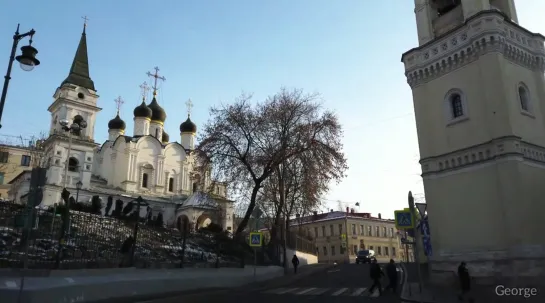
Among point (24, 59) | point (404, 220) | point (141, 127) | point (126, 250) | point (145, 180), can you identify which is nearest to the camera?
point (24, 59)

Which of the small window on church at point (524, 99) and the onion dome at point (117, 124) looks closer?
the small window on church at point (524, 99)

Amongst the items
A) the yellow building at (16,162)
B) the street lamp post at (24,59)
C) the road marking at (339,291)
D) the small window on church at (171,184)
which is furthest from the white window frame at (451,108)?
the yellow building at (16,162)

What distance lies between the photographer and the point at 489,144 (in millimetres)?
18547

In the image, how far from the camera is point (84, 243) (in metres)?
13.7

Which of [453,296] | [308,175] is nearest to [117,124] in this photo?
[308,175]

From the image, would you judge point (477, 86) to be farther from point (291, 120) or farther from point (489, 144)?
point (291, 120)

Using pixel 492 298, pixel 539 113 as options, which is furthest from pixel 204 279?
pixel 539 113

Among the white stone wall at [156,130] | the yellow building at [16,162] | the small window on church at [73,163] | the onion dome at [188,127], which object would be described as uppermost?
the onion dome at [188,127]

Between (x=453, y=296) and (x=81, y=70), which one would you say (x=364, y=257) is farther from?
(x=81, y=70)

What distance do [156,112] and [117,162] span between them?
10387 mm

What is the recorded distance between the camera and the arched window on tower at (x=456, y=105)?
67.0ft

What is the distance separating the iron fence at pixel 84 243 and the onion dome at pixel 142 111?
39.0 metres

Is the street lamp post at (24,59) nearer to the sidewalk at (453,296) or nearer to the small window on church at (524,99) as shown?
the sidewalk at (453,296)

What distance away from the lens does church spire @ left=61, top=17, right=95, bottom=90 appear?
50825mm
